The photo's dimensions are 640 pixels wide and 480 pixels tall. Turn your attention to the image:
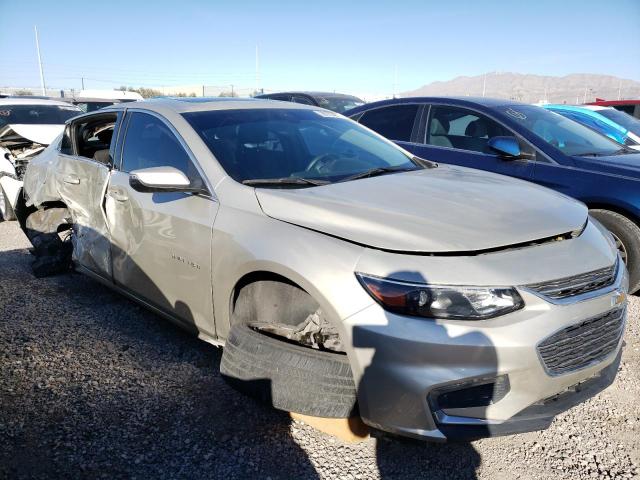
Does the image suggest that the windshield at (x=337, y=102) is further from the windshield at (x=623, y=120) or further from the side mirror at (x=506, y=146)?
the side mirror at (x=506, y=146)

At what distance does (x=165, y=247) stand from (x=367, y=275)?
4.81ft

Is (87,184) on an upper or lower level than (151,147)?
lower

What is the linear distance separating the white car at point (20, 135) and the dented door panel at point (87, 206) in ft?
3.75

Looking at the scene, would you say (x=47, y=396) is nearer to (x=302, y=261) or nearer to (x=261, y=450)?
(x=261, y=450)

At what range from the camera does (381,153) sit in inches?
135

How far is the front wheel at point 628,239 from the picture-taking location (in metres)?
3.96

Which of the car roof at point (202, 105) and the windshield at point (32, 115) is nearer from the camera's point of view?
the car roof at point (202, 105)

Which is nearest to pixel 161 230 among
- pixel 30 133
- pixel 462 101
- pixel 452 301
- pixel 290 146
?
pixel 290 146

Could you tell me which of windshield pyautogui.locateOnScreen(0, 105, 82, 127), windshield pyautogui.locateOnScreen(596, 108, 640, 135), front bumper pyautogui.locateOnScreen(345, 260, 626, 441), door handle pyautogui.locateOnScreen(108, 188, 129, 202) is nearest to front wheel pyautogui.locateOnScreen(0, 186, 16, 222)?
windshield pyautogui.locateOnScreen(0, 105, 82, 127)

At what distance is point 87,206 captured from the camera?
3.77 m

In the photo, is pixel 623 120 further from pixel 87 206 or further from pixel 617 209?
pixel 87 206

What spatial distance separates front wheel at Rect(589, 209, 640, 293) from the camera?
396 centimetres

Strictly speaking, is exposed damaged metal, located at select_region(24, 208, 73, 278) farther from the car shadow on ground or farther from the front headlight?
the front headlight

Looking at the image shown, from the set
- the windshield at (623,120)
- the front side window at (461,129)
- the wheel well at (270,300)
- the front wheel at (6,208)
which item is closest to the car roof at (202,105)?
the wheel well at (270,300)
